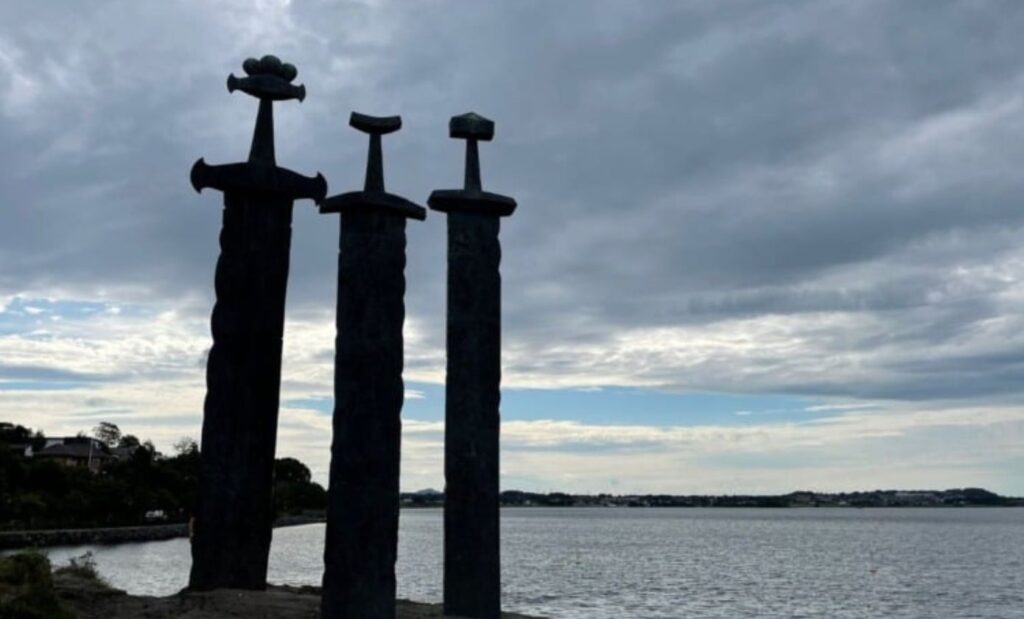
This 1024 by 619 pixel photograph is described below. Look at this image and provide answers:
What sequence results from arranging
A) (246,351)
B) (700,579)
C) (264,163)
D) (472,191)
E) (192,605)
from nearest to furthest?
(192,605), (246,351), (264,163), (472,191), (700,579)

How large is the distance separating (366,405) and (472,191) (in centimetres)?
382

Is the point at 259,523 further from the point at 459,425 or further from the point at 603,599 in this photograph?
the point at 603,599

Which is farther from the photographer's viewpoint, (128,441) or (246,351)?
(128,441)

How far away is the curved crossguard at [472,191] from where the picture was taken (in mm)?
15078

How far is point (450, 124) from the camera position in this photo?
15461 mm

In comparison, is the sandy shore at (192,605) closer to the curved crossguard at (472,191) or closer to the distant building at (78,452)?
the curved crossguard at (472,191)

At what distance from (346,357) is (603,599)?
2848 cm

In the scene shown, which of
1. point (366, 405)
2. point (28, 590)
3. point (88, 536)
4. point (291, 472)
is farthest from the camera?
point (291, 472)

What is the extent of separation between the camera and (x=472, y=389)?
14758 millimetres

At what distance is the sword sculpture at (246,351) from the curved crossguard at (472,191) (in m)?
1.85

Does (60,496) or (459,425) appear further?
(60,496)

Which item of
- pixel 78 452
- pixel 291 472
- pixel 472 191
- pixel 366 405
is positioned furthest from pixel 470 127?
pixel 291 472

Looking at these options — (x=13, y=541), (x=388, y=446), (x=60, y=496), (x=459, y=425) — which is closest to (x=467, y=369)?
(x=459, y=425)

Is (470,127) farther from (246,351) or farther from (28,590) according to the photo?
(28,590)
